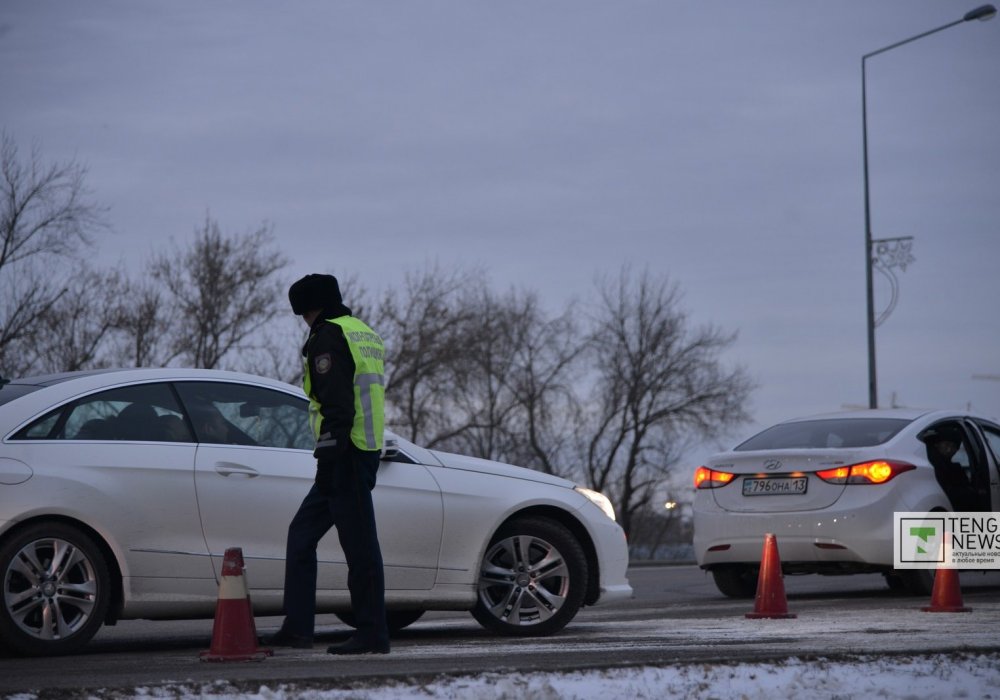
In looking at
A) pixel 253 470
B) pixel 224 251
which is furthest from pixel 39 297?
pixel 253 470

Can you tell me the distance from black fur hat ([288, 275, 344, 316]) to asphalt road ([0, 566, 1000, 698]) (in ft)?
5.55

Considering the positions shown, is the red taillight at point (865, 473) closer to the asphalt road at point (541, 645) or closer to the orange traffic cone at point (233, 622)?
the asphalt road at point (541, 645)

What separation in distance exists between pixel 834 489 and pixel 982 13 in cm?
1612

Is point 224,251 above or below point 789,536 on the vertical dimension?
above

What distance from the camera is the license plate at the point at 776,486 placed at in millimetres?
10688

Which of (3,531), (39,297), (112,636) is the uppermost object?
(39,297)

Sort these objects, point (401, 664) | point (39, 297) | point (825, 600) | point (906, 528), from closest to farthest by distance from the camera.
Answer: point (401, 664), point (906, 528), point (825, 600), point (39, 297)

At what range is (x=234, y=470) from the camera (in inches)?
288

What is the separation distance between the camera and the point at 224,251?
36281 mm

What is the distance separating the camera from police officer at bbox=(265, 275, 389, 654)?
21.9ft

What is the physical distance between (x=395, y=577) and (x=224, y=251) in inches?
1165

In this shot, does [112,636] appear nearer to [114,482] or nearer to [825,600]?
[114,482]

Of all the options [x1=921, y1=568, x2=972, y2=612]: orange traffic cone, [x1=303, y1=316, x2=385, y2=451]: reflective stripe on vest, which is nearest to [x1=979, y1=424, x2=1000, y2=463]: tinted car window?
[x1=921, y1=568, x2=972, y2=612]: orange traffic cone

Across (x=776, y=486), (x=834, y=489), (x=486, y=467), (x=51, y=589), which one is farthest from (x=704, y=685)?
(x=776, y=486)
